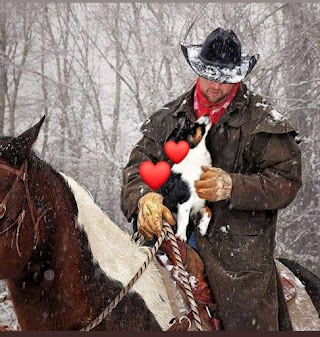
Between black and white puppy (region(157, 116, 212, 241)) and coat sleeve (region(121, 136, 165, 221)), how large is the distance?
0.57ft

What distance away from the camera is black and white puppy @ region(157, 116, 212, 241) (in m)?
3.08

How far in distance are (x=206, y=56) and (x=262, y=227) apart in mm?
909

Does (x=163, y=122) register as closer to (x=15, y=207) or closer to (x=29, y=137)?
(x=29, y=137)

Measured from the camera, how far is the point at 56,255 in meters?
2.67

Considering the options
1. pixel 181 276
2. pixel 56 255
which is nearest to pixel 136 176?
pixel 181 276

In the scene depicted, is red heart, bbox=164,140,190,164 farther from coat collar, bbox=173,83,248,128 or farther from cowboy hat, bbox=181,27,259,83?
cowboy hat, bbox=181,27,259,83

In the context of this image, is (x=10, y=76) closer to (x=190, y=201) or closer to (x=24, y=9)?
(x=24, y=9)

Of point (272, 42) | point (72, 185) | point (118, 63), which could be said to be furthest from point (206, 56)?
point (118, 63)

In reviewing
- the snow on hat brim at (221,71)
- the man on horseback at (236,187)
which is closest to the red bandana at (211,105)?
the man on horseback at (236,187)

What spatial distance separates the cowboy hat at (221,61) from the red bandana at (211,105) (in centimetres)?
12

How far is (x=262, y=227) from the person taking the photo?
3166 millimetres

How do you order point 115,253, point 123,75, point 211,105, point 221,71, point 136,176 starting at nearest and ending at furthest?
point 115,253
point 221,71
point 211,105
point 136,176
point 123,75

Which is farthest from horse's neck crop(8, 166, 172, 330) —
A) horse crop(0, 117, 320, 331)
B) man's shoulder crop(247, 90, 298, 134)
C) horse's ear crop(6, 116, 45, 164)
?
man's shoulder crop(247, 90, 298, 134)

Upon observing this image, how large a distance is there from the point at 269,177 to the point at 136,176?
0.73 meters
